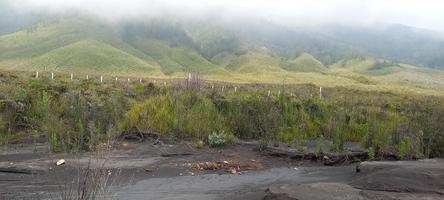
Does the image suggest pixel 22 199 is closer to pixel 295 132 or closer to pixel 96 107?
pixel 96 107

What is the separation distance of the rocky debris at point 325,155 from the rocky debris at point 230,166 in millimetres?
1130

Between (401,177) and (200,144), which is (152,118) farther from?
(401,177)

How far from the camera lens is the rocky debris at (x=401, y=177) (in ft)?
29.2

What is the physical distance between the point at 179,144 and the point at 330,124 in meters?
4.78

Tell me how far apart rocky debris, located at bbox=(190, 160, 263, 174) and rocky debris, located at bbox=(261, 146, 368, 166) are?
3.71 feet

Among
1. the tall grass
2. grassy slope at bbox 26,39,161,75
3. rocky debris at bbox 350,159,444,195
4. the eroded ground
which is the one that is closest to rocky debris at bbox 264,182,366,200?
the eroded ground

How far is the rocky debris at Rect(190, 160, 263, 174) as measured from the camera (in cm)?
1142

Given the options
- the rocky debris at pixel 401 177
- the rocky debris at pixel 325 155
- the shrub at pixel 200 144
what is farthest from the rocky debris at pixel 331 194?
the shrub at pixel 200 144

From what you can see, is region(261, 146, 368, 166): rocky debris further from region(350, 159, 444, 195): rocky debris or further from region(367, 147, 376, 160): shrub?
region(350, 159, 444, 195): rocky debris

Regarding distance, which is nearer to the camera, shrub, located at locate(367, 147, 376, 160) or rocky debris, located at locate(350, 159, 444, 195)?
rocky debris, located at locate(350, 159, 444, 195)

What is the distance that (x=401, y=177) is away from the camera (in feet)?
30.8

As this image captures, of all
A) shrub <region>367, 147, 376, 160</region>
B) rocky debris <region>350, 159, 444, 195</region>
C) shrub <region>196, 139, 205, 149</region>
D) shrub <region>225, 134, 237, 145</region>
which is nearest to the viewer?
rocky debris <region>350, 159, 444, 195</region>

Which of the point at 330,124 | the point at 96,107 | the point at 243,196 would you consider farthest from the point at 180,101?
the point at 243,196

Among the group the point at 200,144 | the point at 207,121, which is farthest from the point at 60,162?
the point at 207,121
